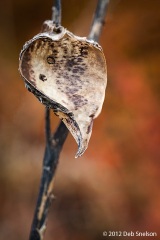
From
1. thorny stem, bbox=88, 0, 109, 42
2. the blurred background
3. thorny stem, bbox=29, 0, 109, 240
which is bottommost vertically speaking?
the blurred background

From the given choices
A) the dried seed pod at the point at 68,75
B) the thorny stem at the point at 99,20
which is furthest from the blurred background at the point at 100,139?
the dried seed pod at the point at 68,75

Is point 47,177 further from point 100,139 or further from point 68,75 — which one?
point 100,139

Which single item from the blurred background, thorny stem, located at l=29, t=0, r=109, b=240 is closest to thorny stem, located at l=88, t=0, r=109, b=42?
thorny stem, located at l=29, t=0, r=109, b=240

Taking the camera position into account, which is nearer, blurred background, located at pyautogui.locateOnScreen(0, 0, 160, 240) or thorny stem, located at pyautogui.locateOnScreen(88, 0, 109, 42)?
thorny stem, located at pyautogui.locateOnScreen(88, 0, 109, 42)

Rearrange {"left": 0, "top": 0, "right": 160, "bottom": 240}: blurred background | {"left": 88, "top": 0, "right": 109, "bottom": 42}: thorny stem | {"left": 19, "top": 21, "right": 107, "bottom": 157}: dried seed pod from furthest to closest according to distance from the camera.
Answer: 1. {"left": 0, "top": 0, "right": 160, "bottom": 240}: blurred background
2. {"left": 88, "top": 0, "right": 109, "bottom": 42}: thorny stem
3. {"left": 19, "top": 21, "right": 107, "bottom": 157}: dried seed pod

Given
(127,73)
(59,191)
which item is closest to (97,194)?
(59,191)

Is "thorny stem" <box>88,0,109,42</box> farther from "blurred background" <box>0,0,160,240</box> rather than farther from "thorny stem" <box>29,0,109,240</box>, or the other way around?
"blurred background" <box>0,0,160,240</box>

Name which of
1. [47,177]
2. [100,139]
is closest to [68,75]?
[47,177]
